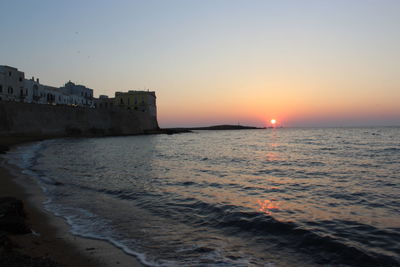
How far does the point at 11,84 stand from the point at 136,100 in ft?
143

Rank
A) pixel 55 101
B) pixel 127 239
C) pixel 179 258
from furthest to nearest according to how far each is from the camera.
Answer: pixel 55 101 < pixel 127 239 < pixel 179 258

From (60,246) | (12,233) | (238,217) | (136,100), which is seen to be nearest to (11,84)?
(136,100)

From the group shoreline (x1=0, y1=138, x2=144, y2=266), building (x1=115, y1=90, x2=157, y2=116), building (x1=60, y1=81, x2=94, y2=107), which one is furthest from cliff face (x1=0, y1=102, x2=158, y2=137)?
shoreline (x1=0, y1=138, x2=144, y2=266)

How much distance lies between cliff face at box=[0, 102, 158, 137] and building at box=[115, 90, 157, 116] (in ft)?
21.3

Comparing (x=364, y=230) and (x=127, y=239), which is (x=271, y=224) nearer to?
(x=364, y=230)

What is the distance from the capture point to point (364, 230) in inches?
254

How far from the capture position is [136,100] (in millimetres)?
92438

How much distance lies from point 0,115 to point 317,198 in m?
46.5

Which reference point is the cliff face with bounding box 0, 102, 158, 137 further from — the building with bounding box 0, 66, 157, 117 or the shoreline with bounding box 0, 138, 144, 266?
the shoreline with bounding box 0, 138, 144, 266

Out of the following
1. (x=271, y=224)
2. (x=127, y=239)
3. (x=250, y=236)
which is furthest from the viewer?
(x=271, y=224)

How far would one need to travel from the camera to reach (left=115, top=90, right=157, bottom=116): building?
91.9 meters

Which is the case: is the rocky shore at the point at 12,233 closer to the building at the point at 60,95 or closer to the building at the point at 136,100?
the building at the point at 60,95

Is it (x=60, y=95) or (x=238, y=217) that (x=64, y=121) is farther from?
(x=238, y=217)

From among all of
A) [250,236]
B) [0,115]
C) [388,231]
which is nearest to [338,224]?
[388,231]
